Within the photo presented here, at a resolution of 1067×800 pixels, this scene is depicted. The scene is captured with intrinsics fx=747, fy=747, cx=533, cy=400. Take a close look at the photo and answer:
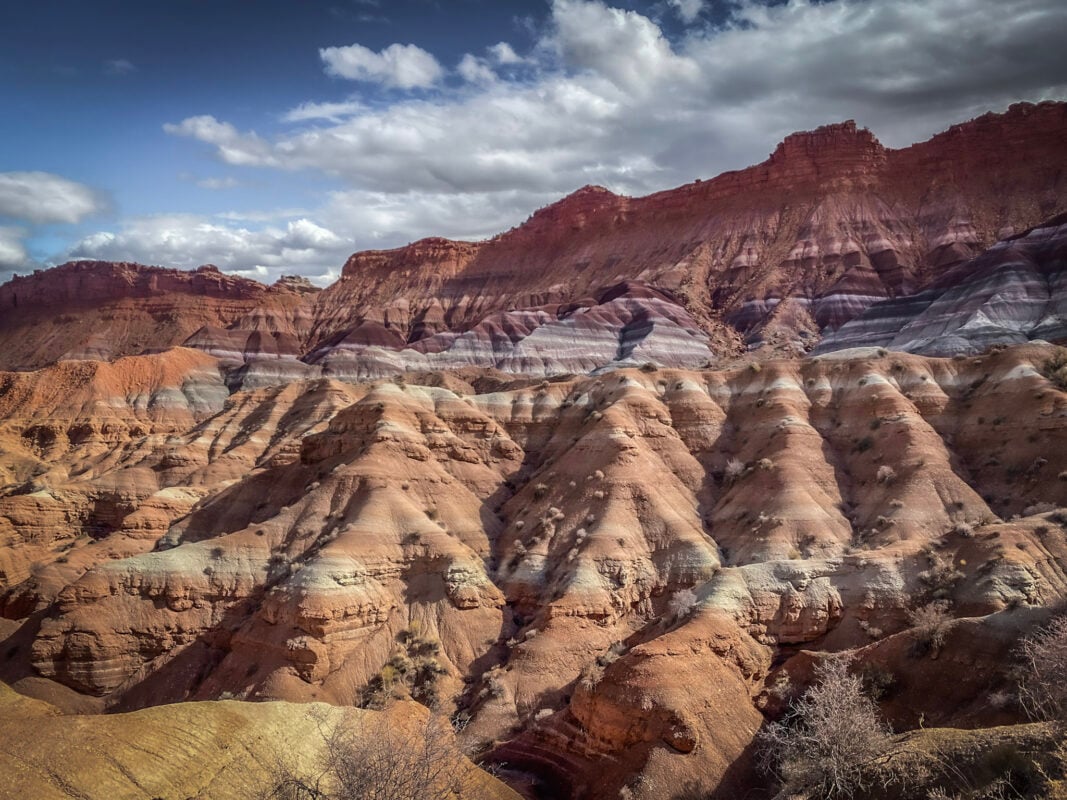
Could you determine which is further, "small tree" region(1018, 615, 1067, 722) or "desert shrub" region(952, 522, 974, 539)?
"desert shrub" region(952, 522, 974, 539)

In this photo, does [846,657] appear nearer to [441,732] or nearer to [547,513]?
[441,732]

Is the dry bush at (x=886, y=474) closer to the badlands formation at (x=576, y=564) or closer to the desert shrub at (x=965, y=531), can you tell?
the badlands formation at (x=576, y=564)

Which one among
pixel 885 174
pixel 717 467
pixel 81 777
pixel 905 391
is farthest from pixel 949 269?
pixel 81 777

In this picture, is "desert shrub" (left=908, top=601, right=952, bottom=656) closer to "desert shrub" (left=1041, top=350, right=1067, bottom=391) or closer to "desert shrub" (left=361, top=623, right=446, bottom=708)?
"desert shrub" (left=361, top=623, right=446, bottom=708)

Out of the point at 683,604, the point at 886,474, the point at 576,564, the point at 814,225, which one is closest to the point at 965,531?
the point at 886,474

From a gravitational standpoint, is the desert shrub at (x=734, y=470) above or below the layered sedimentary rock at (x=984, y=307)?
below

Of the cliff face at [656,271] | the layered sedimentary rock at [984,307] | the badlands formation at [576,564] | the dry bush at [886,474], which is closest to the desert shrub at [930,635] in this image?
the badlands formation at [576,564]

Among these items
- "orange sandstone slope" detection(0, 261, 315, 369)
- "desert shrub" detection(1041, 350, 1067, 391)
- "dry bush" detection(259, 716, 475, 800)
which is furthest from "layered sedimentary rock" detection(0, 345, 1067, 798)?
"orange sandstone slope" detection(0, 261, 315, 369)
